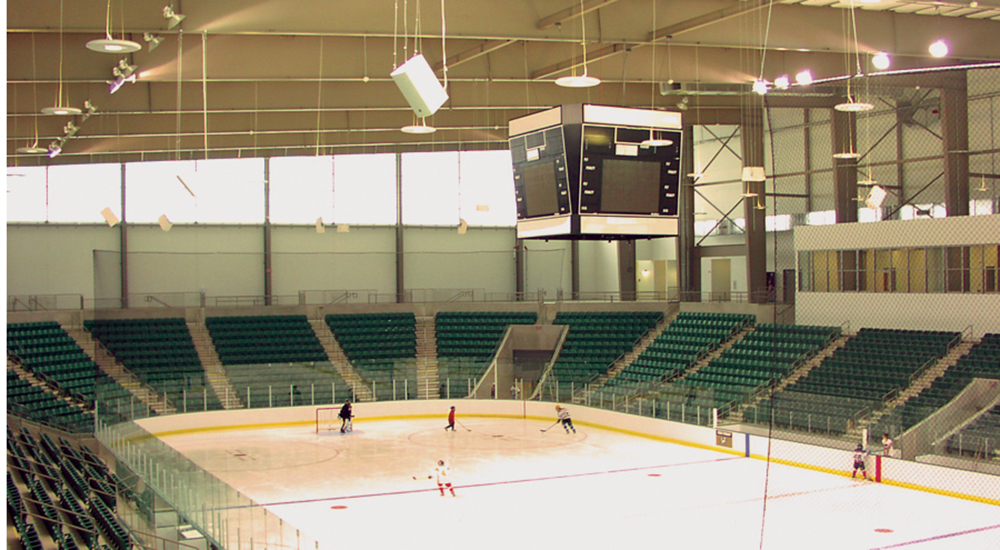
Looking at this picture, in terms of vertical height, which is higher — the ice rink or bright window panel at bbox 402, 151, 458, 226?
bright window panel at bbox 402, 151, 458, 226

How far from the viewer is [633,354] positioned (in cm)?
2745

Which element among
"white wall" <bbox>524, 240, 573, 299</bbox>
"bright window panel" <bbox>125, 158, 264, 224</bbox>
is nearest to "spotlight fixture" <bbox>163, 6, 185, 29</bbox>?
"bright window panel" <bbox>125, 158, 264, 224</bbox>

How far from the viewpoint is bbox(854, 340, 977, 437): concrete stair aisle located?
17.8 m

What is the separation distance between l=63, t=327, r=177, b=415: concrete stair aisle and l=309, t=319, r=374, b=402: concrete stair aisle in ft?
16.2

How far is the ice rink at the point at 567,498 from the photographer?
1302 cm

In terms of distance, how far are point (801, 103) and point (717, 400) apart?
8.96m

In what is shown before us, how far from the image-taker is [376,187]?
33812 mm

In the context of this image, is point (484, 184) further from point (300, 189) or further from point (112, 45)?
point (112, 45)

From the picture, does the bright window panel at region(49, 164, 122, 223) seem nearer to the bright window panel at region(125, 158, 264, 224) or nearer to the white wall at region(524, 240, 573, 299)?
the bright window panel at region(125, 158, 264, 224)

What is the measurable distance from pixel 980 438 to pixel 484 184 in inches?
879

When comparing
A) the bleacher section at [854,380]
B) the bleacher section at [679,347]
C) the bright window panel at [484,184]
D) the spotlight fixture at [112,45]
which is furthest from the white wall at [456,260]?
the spotlight fixture at [112,45]

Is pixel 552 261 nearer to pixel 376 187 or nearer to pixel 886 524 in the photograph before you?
pixel 376 187

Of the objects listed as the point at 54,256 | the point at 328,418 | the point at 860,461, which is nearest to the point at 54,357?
the point at 54,256

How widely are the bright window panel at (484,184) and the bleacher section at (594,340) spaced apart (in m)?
5.97
